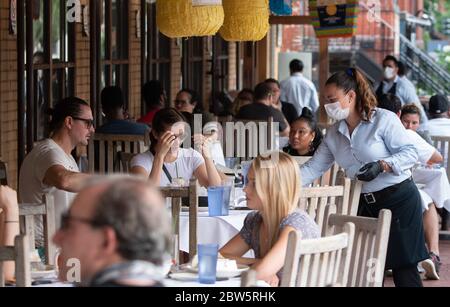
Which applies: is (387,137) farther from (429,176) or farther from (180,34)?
(429,176)

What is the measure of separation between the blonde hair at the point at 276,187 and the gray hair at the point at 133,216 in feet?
7.32

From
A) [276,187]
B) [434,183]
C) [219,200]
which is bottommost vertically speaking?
[434,183]

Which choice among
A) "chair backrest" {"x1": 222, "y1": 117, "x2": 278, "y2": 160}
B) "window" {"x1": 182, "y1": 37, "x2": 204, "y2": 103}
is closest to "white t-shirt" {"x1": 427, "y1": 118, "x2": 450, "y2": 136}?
"chair backrest" {"x1": 222, "y1": 117, "x2": 278, "y2": 160}

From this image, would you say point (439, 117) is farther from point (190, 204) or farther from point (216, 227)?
point (190, 204)

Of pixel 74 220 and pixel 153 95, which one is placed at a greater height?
pixel 74 220

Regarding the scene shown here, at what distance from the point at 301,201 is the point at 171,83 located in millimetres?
8144

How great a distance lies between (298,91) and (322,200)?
10.4 m

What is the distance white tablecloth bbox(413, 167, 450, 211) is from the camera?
951 cm

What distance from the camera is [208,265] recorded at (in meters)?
4.53

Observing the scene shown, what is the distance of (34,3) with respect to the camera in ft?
30.1

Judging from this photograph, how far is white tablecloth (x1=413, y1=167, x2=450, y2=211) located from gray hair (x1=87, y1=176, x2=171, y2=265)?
7.02 m

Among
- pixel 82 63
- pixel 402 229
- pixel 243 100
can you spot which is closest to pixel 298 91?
pixel 243 100
